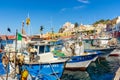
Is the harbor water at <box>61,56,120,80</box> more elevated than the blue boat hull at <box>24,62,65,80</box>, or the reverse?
the blue boat hull at <box>24,62,65,80</box>

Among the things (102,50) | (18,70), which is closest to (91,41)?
(102,50)

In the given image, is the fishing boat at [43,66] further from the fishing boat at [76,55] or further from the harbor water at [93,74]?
the fishing boat at [76,55]

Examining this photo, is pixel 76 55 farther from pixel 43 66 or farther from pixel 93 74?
pixel 43 66

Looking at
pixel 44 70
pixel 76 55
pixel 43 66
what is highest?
pixel 76 55

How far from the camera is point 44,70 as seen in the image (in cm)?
2244

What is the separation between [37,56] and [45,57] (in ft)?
2.78

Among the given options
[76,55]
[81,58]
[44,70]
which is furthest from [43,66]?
[81,58]

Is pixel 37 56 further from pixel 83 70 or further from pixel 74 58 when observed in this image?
pixel 83 70

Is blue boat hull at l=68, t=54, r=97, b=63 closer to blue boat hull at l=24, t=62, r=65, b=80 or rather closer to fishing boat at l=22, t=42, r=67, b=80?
fishing boat at l=22, t=42, r=67, b=80

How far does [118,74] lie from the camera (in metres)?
10.4

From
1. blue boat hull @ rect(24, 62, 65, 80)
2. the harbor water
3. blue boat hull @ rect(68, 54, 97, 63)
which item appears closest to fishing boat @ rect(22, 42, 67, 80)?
blue boat hull @ rect(24, 62, 65, 80)

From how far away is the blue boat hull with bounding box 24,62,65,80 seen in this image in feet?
69.1

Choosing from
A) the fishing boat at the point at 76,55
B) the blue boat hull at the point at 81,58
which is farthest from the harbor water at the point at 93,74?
the blue boat hull at the point at 81,58

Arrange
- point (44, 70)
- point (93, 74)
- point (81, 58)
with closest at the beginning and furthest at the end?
point (44, 70) < point (81, 58) < point (93, 74)
